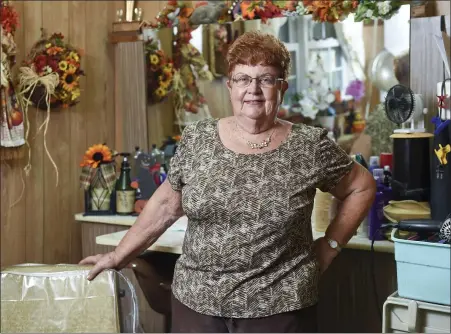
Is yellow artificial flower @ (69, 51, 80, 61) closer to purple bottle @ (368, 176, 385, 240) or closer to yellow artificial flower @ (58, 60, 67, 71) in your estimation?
yellow artificial flower @ (58, 60, 67, 71)

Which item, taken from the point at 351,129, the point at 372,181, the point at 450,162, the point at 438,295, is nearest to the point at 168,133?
the point at 351,129

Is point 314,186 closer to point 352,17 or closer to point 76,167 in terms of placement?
point 352,17

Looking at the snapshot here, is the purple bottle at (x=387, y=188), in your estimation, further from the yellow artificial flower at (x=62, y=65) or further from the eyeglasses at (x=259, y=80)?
the yellow artificial flower at (x=62, y=65)

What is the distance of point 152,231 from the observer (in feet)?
4.42

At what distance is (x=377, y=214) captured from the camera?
1.38 m

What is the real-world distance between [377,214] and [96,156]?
0.95 metres

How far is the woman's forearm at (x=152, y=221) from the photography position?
131cm

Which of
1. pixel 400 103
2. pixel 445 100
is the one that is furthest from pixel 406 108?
pixel 445 100

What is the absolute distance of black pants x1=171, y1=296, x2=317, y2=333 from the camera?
1.16 meters

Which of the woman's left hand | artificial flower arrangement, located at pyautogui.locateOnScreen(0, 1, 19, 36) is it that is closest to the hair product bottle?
artificial flower arrangement, located at pyautogui.locateOnScreen(0, 1, 19, 36)

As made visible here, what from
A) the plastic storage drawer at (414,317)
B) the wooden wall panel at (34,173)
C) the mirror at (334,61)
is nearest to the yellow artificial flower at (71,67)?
the wooden wall panel at (34,173)

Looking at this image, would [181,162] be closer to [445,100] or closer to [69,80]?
[445,100]

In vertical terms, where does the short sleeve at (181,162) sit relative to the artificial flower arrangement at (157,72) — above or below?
below

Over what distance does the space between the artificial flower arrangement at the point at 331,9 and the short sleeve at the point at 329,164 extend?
676 mm
